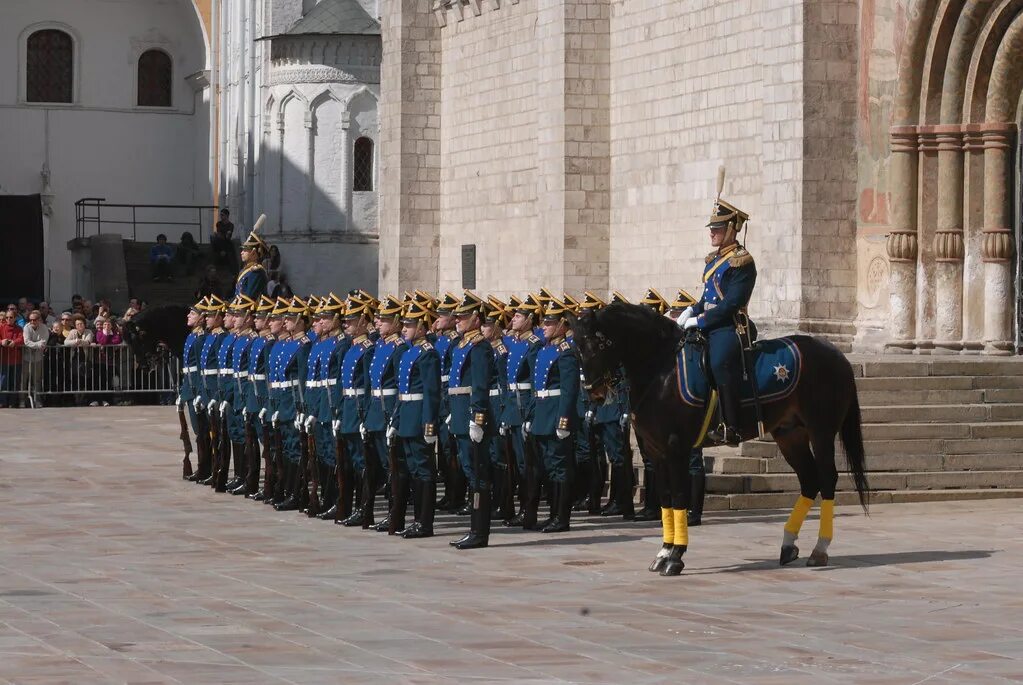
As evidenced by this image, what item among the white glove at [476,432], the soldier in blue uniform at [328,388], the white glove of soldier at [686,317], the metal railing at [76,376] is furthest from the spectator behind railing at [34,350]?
the white glove of soldier at [686,317]

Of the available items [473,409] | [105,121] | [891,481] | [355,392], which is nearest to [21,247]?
[105,121]

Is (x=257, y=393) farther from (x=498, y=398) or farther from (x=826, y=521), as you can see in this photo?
(x=826, y=521)

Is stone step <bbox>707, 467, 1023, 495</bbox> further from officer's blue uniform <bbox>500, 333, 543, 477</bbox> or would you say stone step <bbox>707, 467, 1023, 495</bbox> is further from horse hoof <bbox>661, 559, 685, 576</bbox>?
horse hoof <bbox>661, 559, 685, 576</bbox>

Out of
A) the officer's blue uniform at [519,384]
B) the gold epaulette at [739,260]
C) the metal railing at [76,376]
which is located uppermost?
the gold epaulette at [739,260]

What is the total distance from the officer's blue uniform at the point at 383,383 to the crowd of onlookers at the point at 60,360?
1505 centimetres

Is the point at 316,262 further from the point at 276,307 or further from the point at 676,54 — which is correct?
the point at 276,307

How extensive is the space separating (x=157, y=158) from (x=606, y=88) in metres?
24.4

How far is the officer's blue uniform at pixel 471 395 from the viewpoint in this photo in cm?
1380

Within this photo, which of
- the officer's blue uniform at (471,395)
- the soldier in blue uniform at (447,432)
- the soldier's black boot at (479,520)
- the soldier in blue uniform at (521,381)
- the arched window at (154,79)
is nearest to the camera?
the soldier's black boot at (479,520)

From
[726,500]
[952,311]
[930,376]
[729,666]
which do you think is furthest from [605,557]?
[952,311]

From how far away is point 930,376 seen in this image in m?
17.9

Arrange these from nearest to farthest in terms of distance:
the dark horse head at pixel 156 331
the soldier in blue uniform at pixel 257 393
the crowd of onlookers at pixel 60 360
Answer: the soldier in blue uniform at pixel 257 393 < the dark horse head at pixel 156 331 < the crowd of onlookers at pixel 60 360

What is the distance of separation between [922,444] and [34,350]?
15794mm

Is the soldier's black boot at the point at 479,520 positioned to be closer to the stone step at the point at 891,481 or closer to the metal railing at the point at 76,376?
the stone step at the point at 891,481
